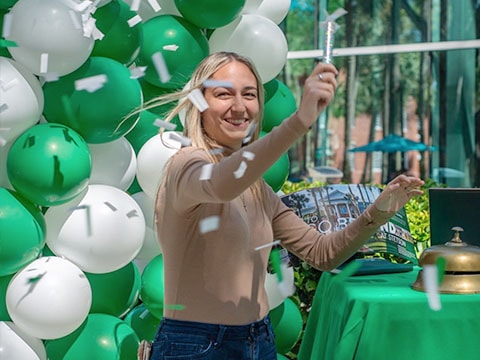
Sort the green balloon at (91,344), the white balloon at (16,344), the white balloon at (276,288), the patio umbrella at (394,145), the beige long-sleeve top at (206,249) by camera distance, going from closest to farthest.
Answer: the beige long-sleeve top at (206,249) → the white balloon at (16,344) → the green balloon at (91,344) → the white balloon at (276,288) → the patio umbrella at (394,145)

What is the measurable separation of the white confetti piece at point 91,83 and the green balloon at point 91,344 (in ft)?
2.48

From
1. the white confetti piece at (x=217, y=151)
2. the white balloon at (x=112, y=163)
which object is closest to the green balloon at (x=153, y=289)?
the white balloon at (x=112, y=163)

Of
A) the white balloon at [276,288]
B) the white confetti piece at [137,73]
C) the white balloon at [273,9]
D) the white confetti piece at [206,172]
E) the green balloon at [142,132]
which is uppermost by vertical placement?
the white balloon at [273,9]

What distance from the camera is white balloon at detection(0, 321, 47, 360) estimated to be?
2486mm

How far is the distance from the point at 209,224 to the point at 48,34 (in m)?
0.94

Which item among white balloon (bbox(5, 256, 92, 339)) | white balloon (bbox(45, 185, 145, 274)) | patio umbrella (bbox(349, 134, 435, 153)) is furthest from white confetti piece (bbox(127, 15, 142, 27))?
patio umbrella (bbox(349, 134, 435, 153))

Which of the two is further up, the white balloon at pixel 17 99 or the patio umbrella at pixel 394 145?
the white balloon at pixel 17 99

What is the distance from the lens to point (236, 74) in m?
1.86

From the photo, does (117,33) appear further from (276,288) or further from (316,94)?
(316,94)

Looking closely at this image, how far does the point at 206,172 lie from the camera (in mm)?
1591

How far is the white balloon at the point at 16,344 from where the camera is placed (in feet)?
8.16

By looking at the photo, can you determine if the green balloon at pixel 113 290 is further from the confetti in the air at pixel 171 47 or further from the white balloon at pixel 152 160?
the confetti in the air at pixel 171 47

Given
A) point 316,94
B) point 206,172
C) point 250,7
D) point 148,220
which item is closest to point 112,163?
point 148,220

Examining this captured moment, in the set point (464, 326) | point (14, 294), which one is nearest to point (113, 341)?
point (14, 294)
